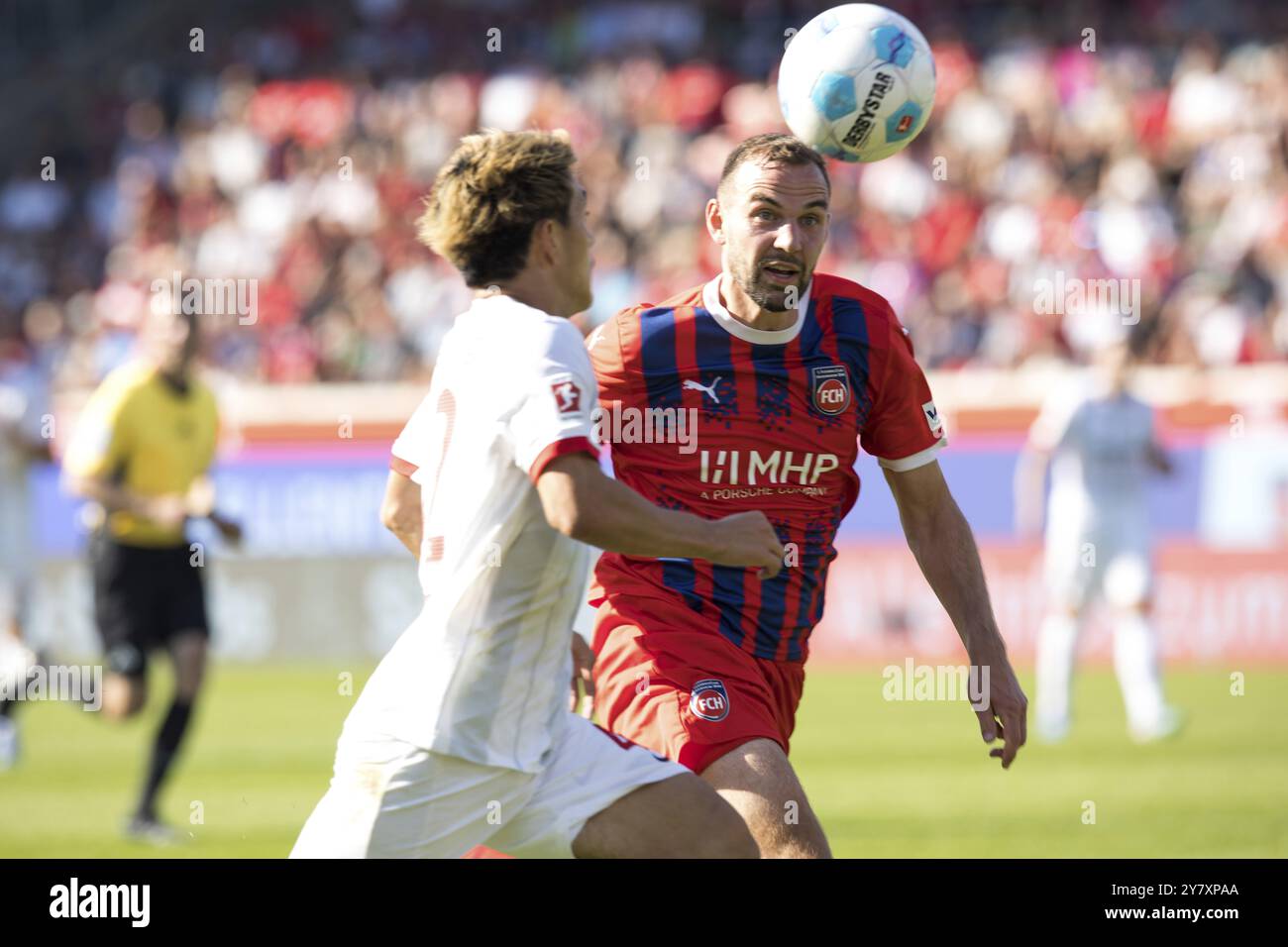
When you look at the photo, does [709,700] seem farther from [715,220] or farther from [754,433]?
[715,220]

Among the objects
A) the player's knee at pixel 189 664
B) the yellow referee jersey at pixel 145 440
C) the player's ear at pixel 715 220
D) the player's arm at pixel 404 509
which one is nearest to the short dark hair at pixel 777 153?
the player's ear at pixel 715 220

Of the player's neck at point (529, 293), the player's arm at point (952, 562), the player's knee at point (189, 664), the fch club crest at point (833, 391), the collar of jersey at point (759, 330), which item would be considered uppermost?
the player's neck at point (529, 293)

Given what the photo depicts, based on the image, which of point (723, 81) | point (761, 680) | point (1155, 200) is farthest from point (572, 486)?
point (723, 81)

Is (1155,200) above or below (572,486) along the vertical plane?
above

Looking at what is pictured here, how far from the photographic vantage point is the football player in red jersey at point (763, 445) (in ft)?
18.3

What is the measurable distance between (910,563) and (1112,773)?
200 inches

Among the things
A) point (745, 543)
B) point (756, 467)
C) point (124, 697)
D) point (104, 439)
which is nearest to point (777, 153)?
point (756, 467)

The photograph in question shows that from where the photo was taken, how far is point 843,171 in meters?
19.8

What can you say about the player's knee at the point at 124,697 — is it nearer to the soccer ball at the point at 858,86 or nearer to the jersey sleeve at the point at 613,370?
the jersey sleeve at the point at 613,370

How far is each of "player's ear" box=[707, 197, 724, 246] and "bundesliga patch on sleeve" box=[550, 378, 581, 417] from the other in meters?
1.63

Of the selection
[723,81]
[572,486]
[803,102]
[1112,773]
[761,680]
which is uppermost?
[723,81]

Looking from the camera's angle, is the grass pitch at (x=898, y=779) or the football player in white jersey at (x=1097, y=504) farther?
the football player in white jersey at (x=1097, y=504)
